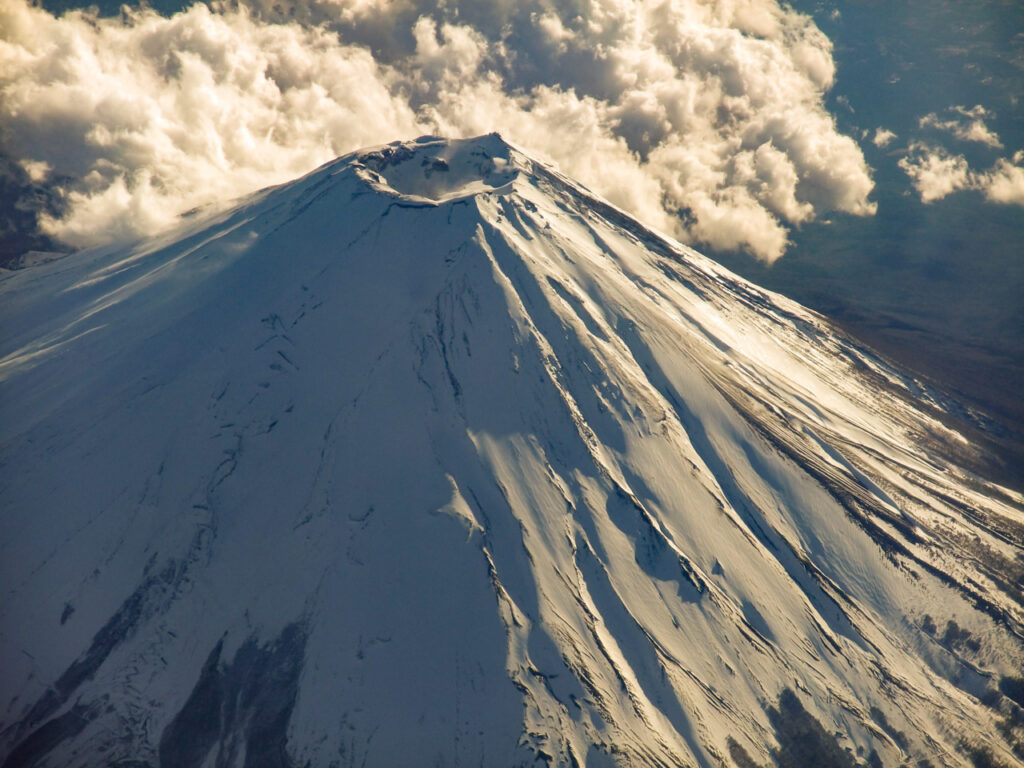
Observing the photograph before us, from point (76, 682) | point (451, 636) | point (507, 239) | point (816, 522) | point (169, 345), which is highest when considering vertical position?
point (507, 239)

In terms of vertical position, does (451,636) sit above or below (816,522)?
below

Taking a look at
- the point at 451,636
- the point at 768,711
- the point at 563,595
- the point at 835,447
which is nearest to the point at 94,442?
the point at 451,636

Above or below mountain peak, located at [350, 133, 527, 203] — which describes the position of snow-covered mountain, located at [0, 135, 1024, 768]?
below

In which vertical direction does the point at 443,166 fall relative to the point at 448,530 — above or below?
above

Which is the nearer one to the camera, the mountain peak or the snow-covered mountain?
the snow-covered mountain

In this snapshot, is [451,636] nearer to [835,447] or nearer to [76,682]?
[76,682]

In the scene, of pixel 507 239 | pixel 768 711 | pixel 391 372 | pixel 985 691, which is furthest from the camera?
pixel 507 239

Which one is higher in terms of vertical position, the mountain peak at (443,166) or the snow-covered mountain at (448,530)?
the mountain peak at (443,166)

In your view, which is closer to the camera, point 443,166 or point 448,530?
point 448,530
